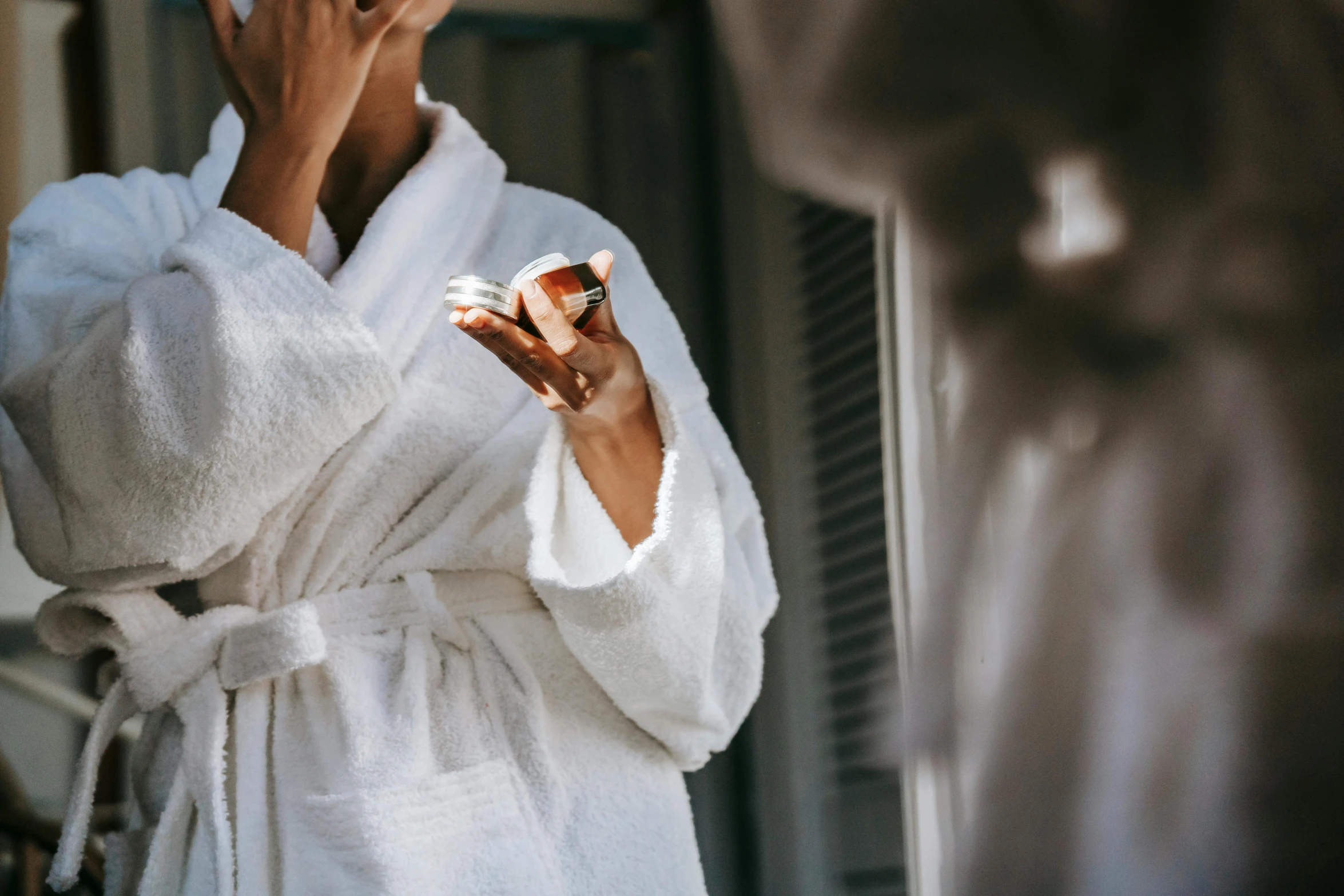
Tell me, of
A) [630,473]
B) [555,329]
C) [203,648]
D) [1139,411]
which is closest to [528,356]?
[555,329]

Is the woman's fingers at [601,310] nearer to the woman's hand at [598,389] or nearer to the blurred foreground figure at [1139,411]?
the woman's hand at [598,389]

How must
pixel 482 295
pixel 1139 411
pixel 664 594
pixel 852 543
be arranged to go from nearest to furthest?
pixel 482 295 → pixel 664 594 → pixel 1139 411 → pixel 852 543

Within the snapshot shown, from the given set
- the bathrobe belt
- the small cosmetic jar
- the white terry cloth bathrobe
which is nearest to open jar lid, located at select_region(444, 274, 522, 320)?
the small cosmetic jar

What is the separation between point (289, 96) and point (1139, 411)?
0.54 m

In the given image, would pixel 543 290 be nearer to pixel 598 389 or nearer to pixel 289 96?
pixel 598 389

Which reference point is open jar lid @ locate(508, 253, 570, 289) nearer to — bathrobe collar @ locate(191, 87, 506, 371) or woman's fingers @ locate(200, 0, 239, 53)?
bathrobe collar @ locate(191, 87, 506, 371)

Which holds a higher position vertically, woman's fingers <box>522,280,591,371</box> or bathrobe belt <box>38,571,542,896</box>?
woman's fingers <box>522,280,591,371</box>

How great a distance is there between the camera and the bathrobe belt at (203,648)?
65 centimetres

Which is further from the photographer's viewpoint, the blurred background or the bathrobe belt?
the blurred background

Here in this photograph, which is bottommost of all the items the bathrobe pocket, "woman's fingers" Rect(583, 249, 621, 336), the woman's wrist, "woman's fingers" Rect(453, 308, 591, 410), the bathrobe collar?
the bathrobe pocket

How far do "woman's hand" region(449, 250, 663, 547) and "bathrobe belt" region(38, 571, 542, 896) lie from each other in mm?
91

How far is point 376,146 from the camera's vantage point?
31.4 inches

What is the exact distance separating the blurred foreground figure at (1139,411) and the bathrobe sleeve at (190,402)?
0.44m

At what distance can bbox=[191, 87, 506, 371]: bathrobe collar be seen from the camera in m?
0.70
